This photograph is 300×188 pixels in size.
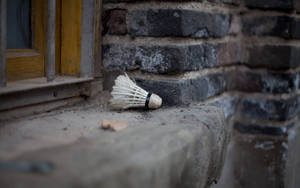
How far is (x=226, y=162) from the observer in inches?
69.2

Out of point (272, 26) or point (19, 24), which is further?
point (272, 26)

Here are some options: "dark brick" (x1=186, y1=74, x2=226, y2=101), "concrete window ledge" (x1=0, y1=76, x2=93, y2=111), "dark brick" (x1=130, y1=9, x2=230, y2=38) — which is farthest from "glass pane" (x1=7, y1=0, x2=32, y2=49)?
"dark brick" (x1=186, y1=74, x2=226, y2=101)

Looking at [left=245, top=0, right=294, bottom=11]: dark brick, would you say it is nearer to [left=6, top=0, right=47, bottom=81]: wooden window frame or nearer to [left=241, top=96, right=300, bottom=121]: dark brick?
[left=241, top=96, right=300, bottom=121]: dark brick

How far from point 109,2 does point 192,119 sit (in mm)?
570

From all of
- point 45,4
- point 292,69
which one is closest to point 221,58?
point 292,69

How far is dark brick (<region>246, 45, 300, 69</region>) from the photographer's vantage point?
5.69ft

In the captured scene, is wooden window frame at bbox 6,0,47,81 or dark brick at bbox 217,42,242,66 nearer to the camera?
wooden window frame at bbox 6,0,47,81

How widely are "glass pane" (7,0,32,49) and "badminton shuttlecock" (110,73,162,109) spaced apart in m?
0.34

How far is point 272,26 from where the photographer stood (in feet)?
5.74

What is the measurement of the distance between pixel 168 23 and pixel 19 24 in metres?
0.50

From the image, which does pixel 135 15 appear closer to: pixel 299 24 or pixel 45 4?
pixel 45 4

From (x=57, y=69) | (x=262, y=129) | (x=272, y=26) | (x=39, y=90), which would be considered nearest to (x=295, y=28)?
(x=272, y=26)

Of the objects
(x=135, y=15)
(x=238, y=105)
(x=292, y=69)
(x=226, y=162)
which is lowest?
(x=226, y=162)

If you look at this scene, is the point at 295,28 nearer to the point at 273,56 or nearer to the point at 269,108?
the point at 273,56
